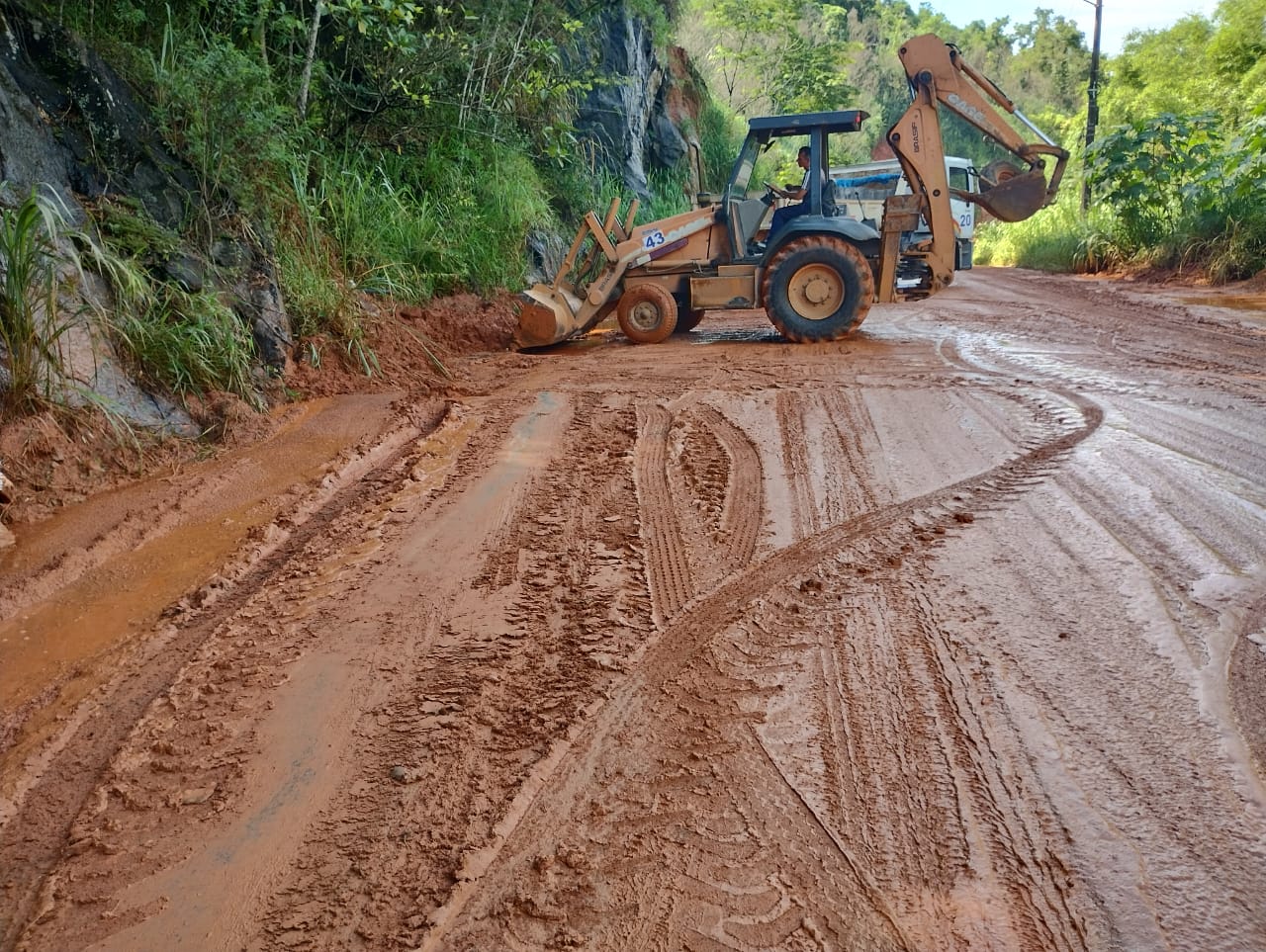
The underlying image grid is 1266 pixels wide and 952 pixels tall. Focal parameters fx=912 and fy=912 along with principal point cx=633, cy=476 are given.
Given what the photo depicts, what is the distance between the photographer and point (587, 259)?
9641 mm

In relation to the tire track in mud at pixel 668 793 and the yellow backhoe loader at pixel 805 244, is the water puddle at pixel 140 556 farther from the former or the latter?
the yellow backhoe loader at pixel 805 244

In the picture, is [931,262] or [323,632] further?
[931,262]

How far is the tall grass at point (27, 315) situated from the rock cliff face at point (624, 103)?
10484mm

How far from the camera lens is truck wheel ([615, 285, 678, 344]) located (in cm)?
952

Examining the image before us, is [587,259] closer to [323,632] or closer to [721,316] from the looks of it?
[721,316]

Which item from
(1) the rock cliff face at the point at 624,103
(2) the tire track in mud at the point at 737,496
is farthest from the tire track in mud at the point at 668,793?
(1) the rock cliff face at the point at 624,103

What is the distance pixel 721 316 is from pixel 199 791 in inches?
418

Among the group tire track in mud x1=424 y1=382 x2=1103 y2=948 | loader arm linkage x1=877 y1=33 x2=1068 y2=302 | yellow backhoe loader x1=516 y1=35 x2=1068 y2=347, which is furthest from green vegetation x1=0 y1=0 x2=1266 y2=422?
loader arm linkage x1=877 y1=33 x2=1068 y2=302

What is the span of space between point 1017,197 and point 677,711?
928cm

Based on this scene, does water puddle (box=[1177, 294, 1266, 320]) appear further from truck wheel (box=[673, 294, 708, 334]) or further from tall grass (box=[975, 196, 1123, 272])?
truck wheel (box=[673, 294, 708, 334])

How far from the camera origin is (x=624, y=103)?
52.2 feet

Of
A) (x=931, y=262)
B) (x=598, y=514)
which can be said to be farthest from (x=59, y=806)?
(x=931, y=262)

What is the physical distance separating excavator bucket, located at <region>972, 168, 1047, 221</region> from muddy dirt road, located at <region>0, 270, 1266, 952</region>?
5533 millimetres

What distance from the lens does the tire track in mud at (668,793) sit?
2.00 metres
